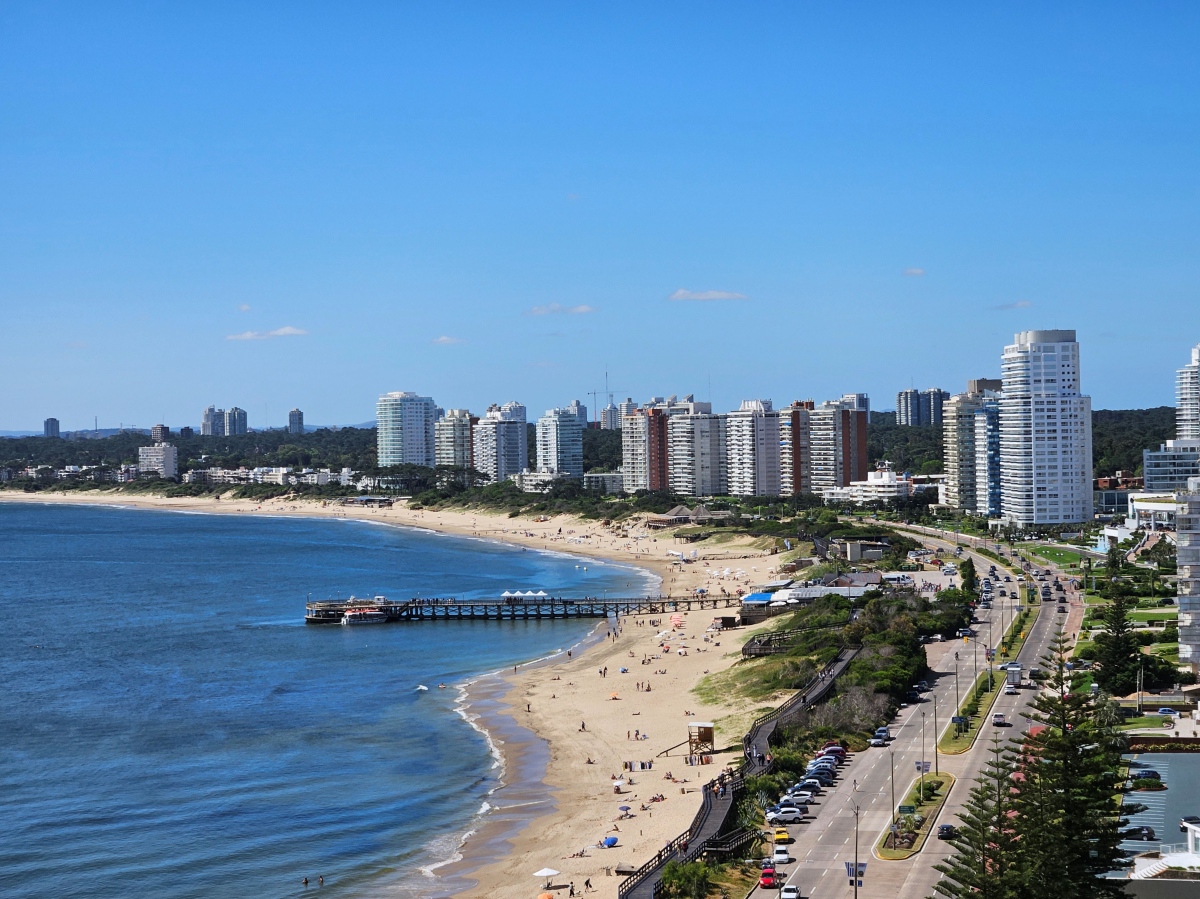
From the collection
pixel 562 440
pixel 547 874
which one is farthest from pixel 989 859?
pixel 562 440

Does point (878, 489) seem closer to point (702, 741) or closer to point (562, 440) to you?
point (562, 440)

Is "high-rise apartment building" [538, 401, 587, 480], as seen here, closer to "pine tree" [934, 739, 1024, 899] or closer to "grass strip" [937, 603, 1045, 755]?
"grass strip" [937, 603, 1045, 755]

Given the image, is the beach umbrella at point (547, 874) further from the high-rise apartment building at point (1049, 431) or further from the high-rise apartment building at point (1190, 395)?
the high-rise apartment building at point (1190, 395)

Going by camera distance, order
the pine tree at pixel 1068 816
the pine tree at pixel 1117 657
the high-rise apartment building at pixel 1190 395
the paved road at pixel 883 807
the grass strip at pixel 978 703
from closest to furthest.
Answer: the pine tree at pixel 1068 816, the paved road at pixel 883 807, the grass strip at pixel 978 703, the pine tree at pixel 1117 657, the high-rise apartment building at pixel 1190 395

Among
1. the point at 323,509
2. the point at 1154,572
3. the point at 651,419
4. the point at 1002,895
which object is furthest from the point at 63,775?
the point at 323,509

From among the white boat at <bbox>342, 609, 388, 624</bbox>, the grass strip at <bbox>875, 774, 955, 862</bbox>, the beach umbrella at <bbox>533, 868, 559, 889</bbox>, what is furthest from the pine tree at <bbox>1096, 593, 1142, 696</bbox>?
the white boat at <bbox>342, 609, 388, 624</bbox>

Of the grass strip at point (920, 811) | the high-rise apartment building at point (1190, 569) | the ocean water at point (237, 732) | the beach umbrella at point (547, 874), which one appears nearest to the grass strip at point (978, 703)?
the grass strip at point (920, 811)

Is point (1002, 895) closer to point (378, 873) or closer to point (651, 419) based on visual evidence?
point (378, 873)
